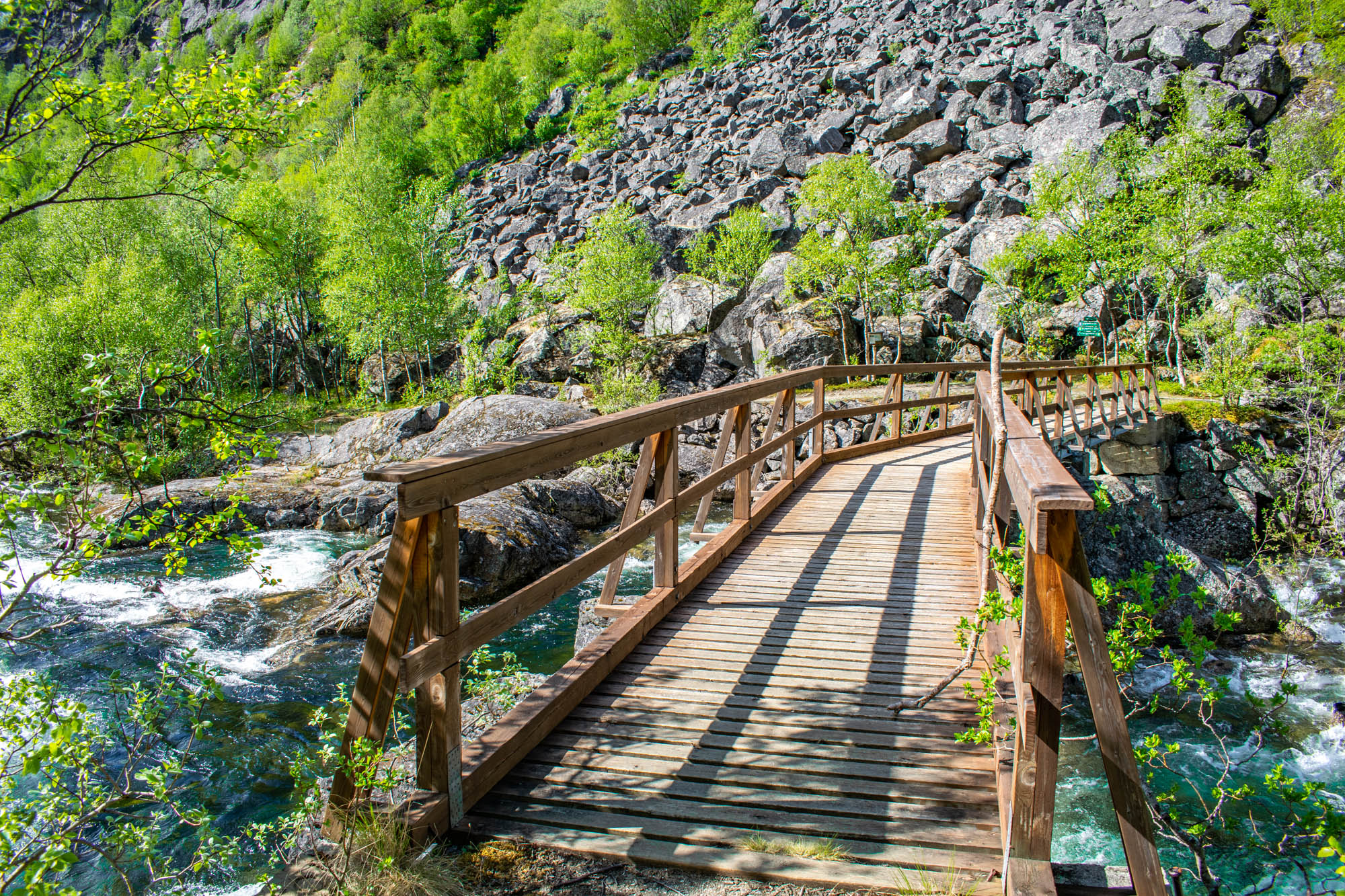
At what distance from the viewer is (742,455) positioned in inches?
247

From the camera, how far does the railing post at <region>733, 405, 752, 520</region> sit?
631 centimetres

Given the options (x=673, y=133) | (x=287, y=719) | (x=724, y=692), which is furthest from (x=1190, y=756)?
(x=673, y=133)

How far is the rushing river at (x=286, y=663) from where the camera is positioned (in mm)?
6285

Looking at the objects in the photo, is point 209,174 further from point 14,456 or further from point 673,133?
point 673,133

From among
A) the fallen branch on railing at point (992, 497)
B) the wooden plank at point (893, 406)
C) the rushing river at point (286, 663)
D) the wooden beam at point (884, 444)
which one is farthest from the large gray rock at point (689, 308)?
the fallen branch on railing at point (992, 497)

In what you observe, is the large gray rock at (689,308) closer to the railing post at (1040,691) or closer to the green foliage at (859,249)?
the green foliage at (859,249)


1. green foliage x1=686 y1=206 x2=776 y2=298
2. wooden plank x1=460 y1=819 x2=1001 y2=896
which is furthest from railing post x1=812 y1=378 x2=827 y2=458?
green foliage x1=686 y1=206 x2=776 y2=298

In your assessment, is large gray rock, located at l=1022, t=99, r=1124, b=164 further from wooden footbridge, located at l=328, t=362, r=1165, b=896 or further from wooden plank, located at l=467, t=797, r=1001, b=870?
wooden plank, located at l=467, t=797, r=1001, b=870

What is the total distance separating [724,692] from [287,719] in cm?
591

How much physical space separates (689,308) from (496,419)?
1426 centimetres

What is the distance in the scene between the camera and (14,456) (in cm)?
259

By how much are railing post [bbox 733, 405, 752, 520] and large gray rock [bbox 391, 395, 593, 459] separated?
1192 cm

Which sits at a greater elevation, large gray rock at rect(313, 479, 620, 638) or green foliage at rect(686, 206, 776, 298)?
green foliage at rect(686, 206, 776, 298)

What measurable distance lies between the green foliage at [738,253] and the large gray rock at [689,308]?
0.78 meters
